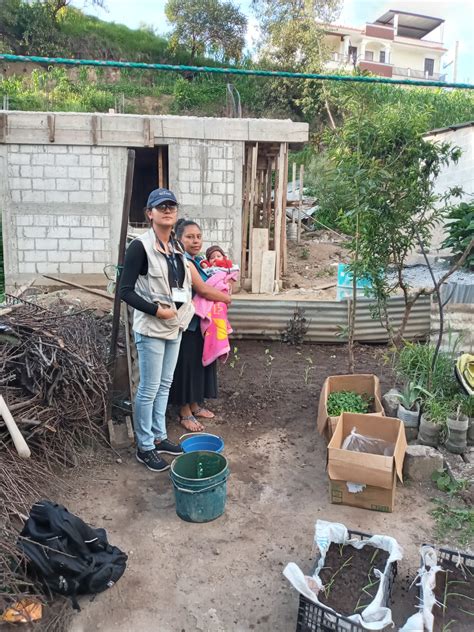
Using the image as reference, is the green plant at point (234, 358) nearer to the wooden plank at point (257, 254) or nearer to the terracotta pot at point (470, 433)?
the terracotta pot at point (470, 433)

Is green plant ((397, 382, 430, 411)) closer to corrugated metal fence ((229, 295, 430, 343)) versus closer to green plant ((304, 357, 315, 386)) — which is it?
green plant ((304, 357, 315, 386))

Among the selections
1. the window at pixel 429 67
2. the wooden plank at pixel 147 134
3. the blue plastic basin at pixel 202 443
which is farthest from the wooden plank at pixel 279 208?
the window at pixel 429 67

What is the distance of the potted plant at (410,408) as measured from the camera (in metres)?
4.10

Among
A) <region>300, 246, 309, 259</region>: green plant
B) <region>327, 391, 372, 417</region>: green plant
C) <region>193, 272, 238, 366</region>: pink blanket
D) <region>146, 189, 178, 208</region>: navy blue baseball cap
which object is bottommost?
<region>327, 391, 372, 417</region>: green plant

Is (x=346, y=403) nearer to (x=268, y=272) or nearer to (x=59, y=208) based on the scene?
(x=268, y=272)

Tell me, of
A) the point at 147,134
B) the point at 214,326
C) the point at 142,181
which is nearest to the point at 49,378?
the point at 214,326

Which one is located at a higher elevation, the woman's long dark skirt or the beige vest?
the beige vest

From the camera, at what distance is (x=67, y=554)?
2.48 meters

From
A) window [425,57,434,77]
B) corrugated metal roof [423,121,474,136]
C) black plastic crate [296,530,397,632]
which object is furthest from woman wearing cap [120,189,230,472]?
window [425,57,434,77]

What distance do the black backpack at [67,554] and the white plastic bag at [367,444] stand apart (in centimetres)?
178

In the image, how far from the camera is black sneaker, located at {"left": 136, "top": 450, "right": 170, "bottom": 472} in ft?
12.3

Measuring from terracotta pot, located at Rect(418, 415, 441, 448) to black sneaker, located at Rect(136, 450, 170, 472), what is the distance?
6.47ft

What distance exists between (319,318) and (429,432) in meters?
2.82

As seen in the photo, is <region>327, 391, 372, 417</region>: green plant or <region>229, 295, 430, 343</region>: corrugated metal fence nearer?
<region>327, 391, 372, 417</region>: green plant
